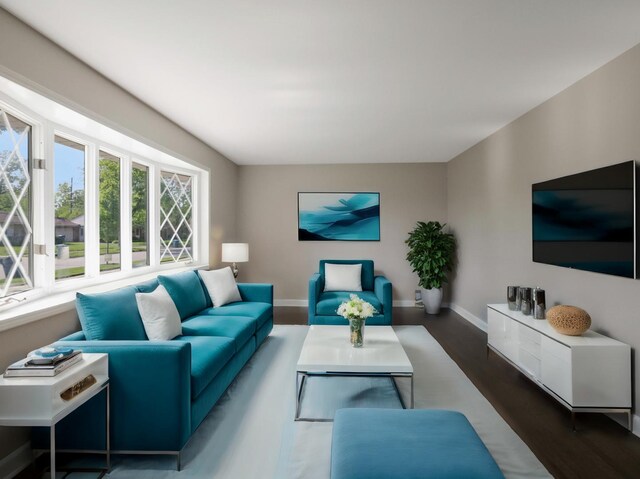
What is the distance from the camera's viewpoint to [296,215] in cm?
638

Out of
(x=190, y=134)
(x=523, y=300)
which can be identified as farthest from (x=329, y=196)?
(x=523, y=300)

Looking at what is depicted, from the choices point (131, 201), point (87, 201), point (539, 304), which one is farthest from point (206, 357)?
point (539, 304)

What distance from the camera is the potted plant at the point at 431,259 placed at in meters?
5.73

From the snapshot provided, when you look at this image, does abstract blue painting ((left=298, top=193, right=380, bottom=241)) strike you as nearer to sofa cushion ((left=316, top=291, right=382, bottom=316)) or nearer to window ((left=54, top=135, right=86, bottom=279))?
sofa cushion ((left=316, top=291, right=382, bottom=316))

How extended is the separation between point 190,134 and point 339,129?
178cm

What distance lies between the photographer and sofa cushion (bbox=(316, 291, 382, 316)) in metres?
4.58

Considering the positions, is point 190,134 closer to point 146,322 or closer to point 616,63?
point 146,322

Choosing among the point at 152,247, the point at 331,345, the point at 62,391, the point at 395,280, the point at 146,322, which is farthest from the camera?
the point at 395,280

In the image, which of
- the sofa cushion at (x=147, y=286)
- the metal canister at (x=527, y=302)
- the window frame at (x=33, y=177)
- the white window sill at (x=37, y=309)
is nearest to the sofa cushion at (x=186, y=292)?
the sofa cushion at (x=147, y=286)

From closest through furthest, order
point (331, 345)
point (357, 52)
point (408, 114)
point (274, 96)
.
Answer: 1. point (357, 52)
2. point (331, 345)
3. point (274, 96)
4. point (408, 114)

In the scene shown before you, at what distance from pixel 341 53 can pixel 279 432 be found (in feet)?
8.19

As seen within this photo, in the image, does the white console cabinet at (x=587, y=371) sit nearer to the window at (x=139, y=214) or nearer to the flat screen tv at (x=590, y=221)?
the flat screen tv at (x=590, y=221)

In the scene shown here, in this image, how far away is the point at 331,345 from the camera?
309 centimetres

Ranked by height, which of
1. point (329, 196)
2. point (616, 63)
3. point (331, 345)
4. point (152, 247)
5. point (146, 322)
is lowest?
point (331, 345)
